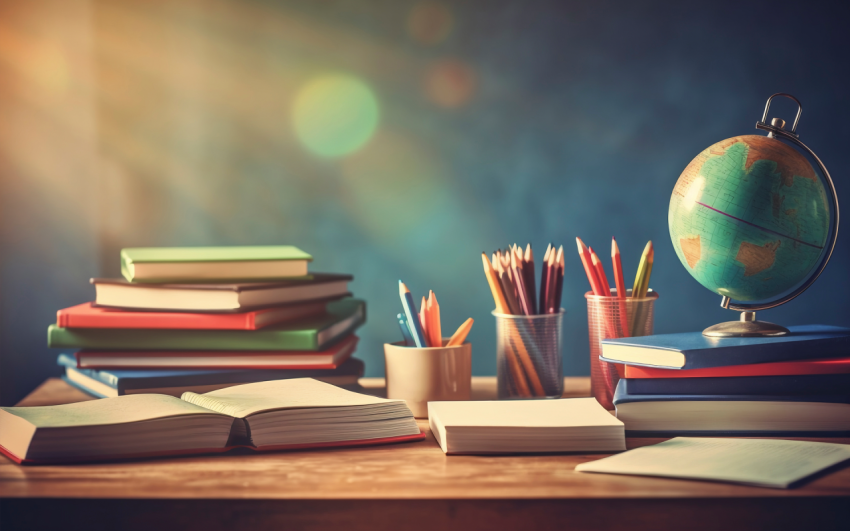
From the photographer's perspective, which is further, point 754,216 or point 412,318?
point 412,318

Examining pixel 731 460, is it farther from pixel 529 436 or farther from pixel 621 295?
pixel 621 295

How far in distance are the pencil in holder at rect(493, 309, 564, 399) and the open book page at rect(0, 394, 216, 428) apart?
1.44 feet

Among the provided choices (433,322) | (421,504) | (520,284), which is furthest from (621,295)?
(421,504)

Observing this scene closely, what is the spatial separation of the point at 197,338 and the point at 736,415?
28.6 inches

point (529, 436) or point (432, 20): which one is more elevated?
point (432, 20)

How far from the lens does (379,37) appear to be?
1263mm

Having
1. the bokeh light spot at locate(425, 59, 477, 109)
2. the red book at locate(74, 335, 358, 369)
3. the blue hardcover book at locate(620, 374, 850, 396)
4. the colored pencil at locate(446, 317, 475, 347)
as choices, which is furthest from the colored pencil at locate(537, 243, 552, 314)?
the bokeh light spot at locate(425, 59, 477, 109)

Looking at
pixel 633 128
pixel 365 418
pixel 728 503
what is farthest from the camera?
pixel 633 128

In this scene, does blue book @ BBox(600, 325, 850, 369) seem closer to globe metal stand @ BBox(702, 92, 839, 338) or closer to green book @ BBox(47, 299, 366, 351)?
globe metal stand @ BBox(702, 92, 839, 338)

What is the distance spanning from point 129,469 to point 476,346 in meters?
0.78

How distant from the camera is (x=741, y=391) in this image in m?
0.78

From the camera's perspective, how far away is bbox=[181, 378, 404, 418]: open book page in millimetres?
732

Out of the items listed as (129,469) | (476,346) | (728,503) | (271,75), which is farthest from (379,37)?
(728,503)

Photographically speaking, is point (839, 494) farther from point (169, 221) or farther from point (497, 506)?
point (169, 221)
